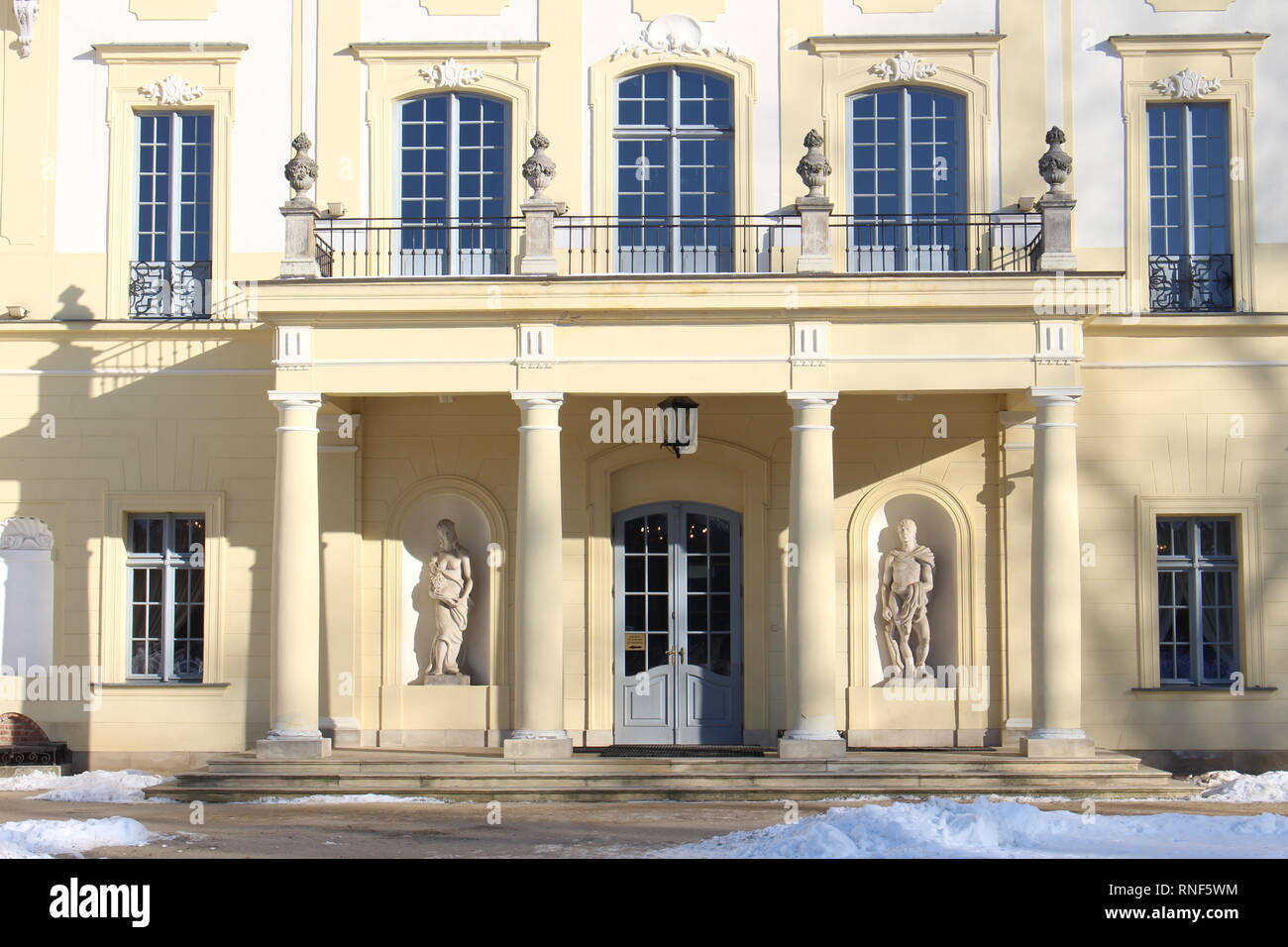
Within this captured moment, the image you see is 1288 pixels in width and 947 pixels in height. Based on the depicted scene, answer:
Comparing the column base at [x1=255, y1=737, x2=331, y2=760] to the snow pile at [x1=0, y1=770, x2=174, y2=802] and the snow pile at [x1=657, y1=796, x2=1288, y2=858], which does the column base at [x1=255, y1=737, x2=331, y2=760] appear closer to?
the snow pile at [x1=0, y1=770, x2=174, y2=802]

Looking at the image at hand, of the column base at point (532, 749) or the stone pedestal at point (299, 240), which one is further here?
the stone pedestal at point (299, 240)

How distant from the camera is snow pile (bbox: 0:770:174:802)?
617 inches

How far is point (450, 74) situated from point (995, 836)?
10.6 m

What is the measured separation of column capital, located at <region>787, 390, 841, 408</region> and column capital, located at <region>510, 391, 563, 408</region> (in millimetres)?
2212

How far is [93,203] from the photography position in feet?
59.5

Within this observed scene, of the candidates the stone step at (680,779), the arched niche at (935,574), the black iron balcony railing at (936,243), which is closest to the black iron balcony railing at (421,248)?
the black iron balcony railing at (936,243)

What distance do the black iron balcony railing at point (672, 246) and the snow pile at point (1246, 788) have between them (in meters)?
6.65

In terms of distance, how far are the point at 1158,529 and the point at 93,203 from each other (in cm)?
1194

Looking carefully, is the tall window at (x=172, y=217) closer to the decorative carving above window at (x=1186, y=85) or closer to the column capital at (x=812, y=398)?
the column capital at (x=812, y=398)

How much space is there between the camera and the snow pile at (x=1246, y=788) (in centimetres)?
1533

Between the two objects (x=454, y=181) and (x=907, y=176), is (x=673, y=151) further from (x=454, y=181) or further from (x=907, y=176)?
(x=907, y=176)

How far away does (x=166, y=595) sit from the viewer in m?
17.8

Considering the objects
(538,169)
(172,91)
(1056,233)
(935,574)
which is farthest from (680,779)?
(172,91)

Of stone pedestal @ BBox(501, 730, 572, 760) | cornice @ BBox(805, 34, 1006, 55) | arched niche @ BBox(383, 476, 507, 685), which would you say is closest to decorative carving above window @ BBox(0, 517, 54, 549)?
arched niche @ BBox(383, 476, 507, 685)
